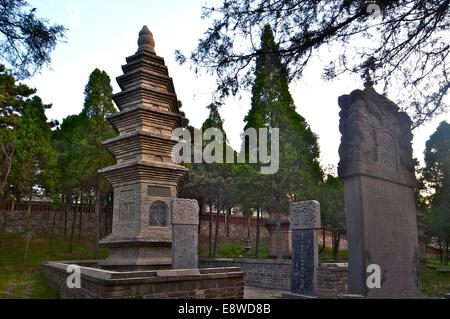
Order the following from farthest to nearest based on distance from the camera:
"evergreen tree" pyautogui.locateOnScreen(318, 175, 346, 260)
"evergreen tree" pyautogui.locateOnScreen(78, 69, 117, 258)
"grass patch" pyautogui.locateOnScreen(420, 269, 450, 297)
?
"evergreen tree" pyautogui.locateOnScreen(318, 175, 346, 260) < "evergreen tree" pyautogui.locateOnScreen(78, 69, 117, 258) < "grass patch" pyautogui.locateOnScreen(420, 269, 450, 297)

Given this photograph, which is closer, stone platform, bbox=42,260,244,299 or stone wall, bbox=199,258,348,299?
stone platform, bbox=42,260,244,299

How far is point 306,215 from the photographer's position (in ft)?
29.5

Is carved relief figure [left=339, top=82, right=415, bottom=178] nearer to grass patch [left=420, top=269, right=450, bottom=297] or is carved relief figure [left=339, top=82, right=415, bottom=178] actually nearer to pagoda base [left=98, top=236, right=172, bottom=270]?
grass patch [left=420, top=269, right=450, bottom=297]

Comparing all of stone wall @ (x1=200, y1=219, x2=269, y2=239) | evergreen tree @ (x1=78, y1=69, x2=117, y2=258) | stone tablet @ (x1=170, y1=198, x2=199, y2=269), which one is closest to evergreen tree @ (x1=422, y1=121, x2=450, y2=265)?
stone wall @ (x1=200, y1=219, x2=269, y2=239)

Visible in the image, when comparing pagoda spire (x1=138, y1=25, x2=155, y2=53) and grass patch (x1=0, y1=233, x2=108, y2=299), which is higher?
pagoda spire (x1=138, y1=25, x2=155, y2=53)

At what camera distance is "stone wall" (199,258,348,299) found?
933 centimetres

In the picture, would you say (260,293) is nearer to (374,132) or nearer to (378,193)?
(378,193)

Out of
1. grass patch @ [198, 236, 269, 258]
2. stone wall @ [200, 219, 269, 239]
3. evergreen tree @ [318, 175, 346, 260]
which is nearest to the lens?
evergreen tree @ [318, 175, 346, 260]

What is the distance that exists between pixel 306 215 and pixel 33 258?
1749 centimetres

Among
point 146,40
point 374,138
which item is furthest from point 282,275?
point 146,40

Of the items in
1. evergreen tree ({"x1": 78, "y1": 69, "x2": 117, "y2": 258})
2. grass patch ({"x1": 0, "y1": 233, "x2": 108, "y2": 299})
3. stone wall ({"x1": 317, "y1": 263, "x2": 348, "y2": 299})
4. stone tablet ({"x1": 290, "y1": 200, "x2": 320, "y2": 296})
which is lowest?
grass patch ({"x1": 0, "y1": 233, "x2": 108, "y2": 299})

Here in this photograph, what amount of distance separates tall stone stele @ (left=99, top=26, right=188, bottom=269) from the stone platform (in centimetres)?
423
